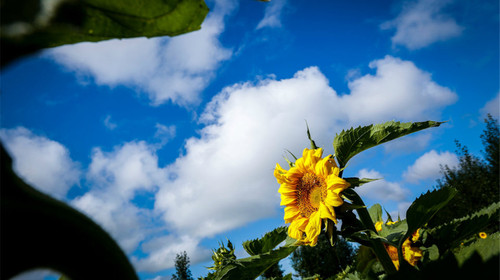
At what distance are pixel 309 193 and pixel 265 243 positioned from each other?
457 mm

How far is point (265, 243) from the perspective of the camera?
201 cm

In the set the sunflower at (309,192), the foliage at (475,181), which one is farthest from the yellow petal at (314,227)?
the foliage at (475,181)

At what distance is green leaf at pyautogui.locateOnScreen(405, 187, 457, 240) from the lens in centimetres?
162

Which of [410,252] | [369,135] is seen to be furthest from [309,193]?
[410,252]

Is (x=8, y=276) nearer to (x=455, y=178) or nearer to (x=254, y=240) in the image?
(x=254, y=240)

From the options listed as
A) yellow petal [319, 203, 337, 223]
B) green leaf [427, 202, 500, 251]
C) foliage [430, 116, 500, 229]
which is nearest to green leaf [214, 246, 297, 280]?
yellow petal [319, 203, 337, 223]

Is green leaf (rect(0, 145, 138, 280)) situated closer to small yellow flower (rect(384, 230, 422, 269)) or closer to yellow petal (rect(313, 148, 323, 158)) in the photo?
yellow petal (rect(313, 148, 323, 158))

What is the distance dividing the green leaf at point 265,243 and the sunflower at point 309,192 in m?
0.08

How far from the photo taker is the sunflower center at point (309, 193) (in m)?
2.10

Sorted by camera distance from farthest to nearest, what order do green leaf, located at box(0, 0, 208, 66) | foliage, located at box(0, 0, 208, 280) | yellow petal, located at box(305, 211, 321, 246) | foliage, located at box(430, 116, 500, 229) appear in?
foliage, located at box(430, 116, 500, 229) < yellow petal, located at box(305, 211, 321, 246) < green leaf, located at box(0, 0, 208, 66) < foliage, located at box(0, 0, 208, 280)

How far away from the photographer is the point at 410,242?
2387mm

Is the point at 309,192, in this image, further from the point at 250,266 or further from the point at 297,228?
the point at 250,266

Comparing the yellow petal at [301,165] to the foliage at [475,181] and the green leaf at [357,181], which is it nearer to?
the green leaf at [357,181]

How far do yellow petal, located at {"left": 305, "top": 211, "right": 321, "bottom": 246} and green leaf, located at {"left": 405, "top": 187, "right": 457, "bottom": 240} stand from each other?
0.51 m
